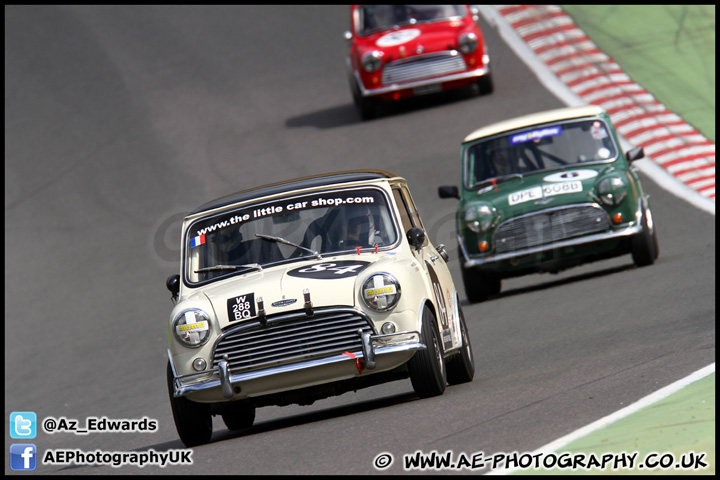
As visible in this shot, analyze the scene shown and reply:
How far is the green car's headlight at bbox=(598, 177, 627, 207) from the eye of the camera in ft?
44.2

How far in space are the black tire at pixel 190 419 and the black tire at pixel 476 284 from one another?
6.37 meters

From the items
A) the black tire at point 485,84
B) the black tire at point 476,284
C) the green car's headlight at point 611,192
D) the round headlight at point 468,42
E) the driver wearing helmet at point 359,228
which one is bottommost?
the black tire at point 476,284

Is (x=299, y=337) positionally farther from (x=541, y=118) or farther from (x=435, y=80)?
(x=435, y=80)

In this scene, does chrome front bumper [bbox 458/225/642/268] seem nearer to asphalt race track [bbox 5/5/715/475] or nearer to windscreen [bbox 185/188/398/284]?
asphalt race track [bbox 5/5/715/475]

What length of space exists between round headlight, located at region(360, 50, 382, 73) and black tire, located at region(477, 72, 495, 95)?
1.76 m

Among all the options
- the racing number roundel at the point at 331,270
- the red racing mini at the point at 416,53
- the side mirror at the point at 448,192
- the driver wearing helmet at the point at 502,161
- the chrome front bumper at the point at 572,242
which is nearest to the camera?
the racing number roundel at the point at 331,270

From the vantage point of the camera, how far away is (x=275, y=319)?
25.5 ft

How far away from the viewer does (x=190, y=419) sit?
798cm

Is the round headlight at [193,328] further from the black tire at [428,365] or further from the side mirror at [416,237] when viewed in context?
the side mirror at [416,237]

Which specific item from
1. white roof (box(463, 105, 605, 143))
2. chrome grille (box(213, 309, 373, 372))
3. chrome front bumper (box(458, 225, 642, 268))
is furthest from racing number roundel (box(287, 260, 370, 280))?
white roof (box(463, 105, 605, 143))

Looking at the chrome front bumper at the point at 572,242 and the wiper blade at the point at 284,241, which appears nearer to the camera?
the wiper blade at the point at 284,241

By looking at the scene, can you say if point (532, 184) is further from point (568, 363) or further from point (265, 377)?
point (265, 377)

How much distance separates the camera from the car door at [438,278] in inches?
337

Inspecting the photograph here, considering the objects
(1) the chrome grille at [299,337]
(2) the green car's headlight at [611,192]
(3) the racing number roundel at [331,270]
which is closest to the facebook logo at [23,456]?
(1) the chrome grille at [299,337]
